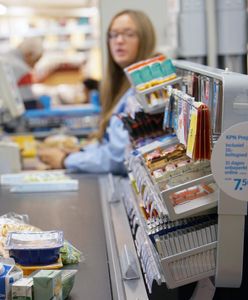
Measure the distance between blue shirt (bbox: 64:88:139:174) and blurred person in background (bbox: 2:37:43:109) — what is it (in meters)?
1.84

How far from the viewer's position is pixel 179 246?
5.08 feet

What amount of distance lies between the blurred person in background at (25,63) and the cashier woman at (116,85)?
1.75 m

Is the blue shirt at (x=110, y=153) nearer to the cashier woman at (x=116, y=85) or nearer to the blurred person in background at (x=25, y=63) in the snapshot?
the cashier woman at (x=116, y=85)

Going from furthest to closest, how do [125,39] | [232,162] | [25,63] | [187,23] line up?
1. [25,63]
2. [187,23]
3. [125,39]
4. [232,162]

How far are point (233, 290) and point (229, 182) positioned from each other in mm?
433

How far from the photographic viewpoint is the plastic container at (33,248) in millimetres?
1526

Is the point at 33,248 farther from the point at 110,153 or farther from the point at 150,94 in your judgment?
the point at 110,153

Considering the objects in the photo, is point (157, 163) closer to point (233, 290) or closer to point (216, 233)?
point (216, 233)

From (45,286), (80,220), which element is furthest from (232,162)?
(80,220)

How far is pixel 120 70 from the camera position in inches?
134

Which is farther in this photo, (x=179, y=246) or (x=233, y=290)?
(x=233, y=290)

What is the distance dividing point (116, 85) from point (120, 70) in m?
0.10

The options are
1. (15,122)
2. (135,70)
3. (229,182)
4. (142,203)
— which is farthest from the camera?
(15,122)

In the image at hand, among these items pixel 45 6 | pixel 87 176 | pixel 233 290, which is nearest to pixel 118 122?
pixel 87 176
